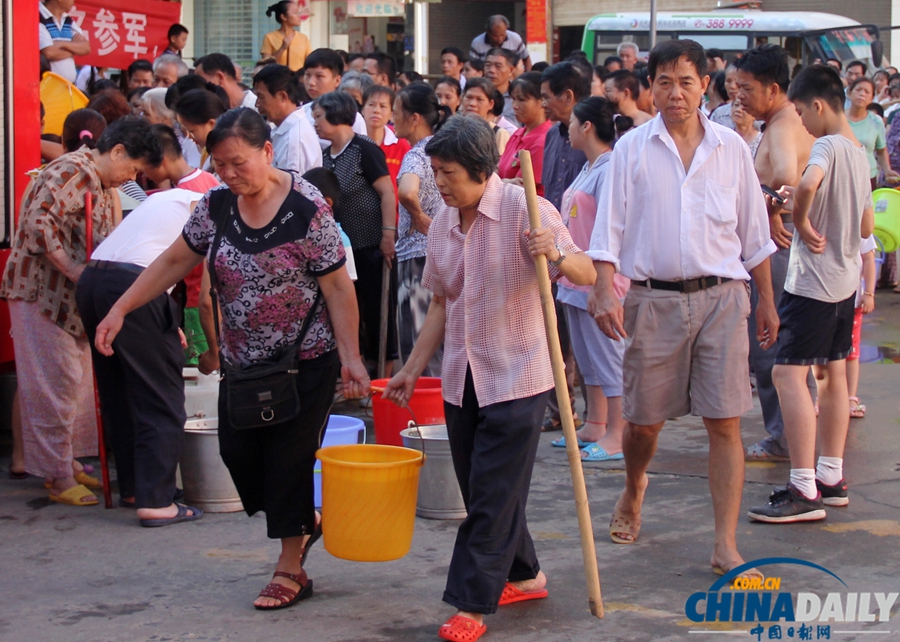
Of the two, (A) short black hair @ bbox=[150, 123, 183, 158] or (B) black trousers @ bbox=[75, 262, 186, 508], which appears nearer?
(B) black trousers @ bbox=[75, 262, 186, 508]

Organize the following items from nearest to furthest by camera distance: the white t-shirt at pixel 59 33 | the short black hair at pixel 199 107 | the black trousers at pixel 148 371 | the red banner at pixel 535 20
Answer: the black trousers at pixel 148 371
the short black hair at pixel 199 107
the white t-shirt at pixel 59 33
the red banner at pixel 535 20

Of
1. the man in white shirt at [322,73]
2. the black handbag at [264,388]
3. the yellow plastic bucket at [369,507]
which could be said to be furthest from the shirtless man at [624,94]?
the yellow plastic bucket at [369,507]

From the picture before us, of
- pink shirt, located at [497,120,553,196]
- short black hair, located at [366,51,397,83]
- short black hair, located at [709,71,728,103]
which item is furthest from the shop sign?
pink shirt, located at [497,120,553,196]

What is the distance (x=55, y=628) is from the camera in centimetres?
402

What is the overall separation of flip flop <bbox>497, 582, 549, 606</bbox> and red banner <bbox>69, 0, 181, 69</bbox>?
829 centimetres

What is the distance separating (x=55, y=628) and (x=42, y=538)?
1175mm

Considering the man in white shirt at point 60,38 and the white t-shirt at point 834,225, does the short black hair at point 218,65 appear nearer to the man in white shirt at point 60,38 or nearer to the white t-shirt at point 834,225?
the man in white shirt at point 60,38

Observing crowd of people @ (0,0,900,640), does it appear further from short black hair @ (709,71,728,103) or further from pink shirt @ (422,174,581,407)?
short black hair @ (709,71,728,103)

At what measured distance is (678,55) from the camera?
435 centimetres

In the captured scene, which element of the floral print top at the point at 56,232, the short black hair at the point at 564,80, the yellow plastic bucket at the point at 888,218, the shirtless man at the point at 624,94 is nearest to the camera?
the floral print top at the point at 56,232

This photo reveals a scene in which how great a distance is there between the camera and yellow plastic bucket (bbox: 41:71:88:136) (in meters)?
8.57

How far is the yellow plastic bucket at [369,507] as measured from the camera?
3.97m

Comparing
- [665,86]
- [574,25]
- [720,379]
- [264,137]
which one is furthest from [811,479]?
[574,25]

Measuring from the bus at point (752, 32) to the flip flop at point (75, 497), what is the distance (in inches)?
681
